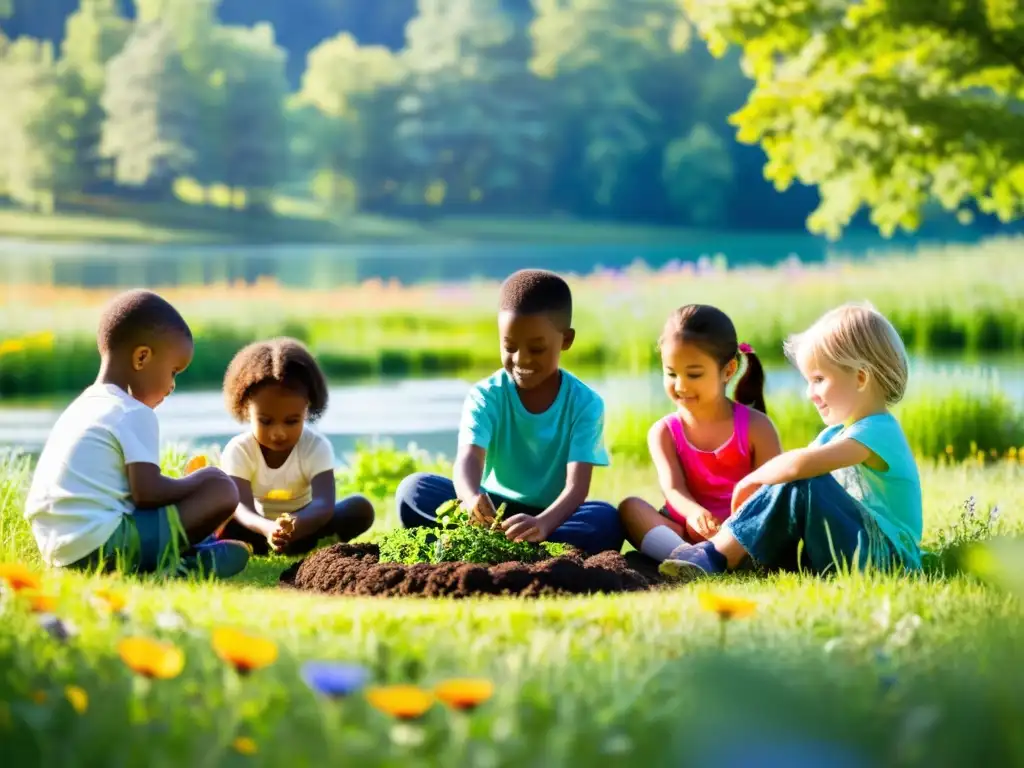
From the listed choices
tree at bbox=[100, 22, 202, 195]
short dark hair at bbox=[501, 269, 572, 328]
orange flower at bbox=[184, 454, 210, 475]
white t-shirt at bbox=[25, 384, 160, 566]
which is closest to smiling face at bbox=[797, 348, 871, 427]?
short dark hair at bbox=[501, 269, 572, 328]

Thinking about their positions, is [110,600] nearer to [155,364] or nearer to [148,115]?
[155,364]

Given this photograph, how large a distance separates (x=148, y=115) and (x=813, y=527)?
103 ft

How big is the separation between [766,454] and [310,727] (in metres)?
2.97

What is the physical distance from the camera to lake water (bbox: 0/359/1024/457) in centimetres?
940

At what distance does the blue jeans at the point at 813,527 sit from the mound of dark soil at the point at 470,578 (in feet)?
1.30

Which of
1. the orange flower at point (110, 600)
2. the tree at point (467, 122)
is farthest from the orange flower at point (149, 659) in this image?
the tree at point (467, 122)

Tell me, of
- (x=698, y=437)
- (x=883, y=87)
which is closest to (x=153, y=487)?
(x=698, y=437)

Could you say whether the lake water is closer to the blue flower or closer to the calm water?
the blue flower

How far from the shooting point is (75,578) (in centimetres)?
411

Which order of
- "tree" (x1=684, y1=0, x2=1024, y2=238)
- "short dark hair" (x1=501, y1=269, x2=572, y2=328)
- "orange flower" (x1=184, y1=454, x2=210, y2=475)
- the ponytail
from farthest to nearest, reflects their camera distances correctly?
1. "tree" (x1=684, y1=0, x2=1024, y2=238)
2. "orange flower" (x1=184, y1=454, x2=210, y2=475)
3. the ponytail
4. "short dark hair" (x1=501, y1=269, x2=572, y2=328)

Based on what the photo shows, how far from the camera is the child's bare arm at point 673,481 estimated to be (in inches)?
191

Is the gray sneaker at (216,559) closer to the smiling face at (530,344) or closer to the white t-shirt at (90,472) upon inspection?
the white t-shirt at (90,472)

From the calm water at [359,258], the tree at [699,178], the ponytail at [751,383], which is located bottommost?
the ponytail at [751,383]

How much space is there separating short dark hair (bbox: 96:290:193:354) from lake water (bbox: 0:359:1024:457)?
3979mm
